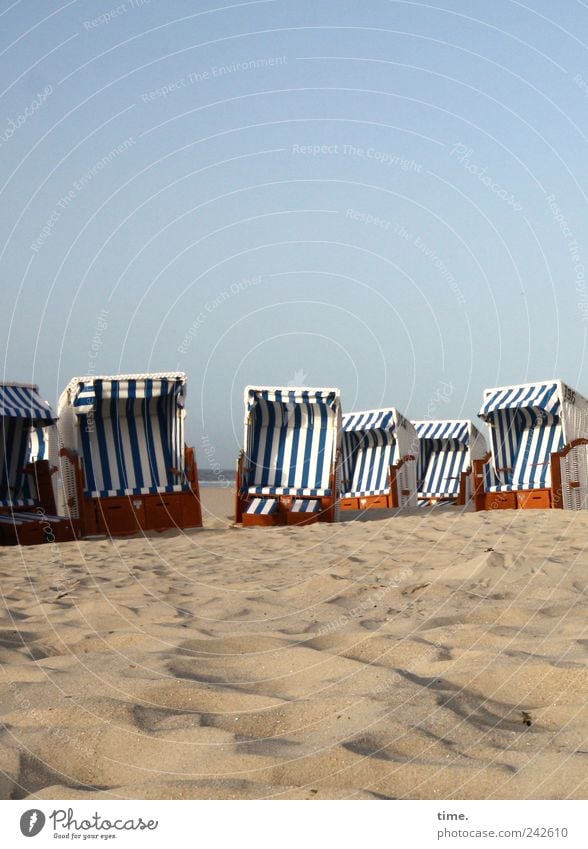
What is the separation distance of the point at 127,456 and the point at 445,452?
13.2 metres

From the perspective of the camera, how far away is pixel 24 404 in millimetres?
11398

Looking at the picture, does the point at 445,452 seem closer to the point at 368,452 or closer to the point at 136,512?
the point at 368,452

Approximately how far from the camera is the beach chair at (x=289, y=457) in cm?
1237

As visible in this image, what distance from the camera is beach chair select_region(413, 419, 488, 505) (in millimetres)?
22422

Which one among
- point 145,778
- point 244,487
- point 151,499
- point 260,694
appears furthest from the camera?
point 244,487

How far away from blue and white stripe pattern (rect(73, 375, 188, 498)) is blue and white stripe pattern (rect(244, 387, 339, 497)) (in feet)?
4.90

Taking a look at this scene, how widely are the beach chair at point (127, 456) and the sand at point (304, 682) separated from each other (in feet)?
15.6

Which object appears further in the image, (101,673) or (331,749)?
(101,673)

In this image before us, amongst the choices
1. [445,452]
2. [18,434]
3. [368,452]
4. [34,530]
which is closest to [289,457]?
[18,434]

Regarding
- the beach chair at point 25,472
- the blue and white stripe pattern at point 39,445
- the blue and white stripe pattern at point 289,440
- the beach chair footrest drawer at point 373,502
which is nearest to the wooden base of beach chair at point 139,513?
the beach chair at point 25,472
